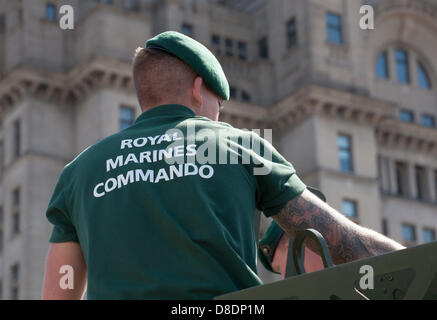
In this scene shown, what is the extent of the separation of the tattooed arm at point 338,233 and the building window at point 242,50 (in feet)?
151

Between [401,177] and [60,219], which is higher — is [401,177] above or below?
above

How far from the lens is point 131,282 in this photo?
319 centimetres

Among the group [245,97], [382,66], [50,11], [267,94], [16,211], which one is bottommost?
[16,211]

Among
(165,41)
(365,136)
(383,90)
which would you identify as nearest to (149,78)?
(165,41)

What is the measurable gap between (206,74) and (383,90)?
46.9 meters

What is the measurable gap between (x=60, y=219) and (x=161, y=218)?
553mm

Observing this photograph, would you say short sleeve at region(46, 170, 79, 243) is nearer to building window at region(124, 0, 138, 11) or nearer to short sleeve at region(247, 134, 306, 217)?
short sleeve at region(247, 134, 306, 217)

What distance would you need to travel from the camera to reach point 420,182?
5022 cm

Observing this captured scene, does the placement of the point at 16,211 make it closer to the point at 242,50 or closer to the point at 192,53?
the point at 242,50

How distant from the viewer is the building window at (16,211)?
41094 millimetres

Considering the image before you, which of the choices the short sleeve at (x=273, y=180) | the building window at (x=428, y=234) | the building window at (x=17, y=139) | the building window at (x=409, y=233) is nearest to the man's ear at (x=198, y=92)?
the short sleeve at (x=273, y=180)

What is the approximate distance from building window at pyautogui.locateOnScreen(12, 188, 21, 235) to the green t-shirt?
3804cm

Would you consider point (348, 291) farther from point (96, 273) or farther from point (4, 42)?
point (4, 42)

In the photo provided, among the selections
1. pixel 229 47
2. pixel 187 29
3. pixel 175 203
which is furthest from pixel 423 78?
pixel 175 203
